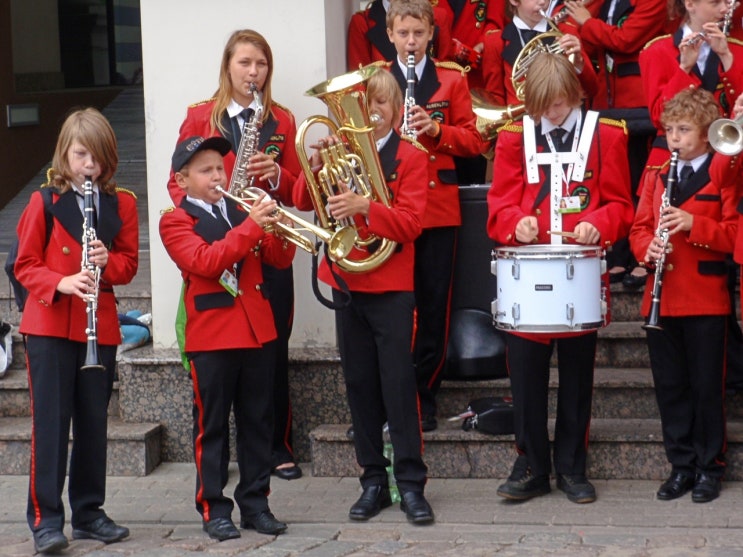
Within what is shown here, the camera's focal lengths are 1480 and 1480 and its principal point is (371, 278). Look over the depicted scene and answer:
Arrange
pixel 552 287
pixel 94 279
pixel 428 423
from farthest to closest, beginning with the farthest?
pixel 428 423
pixel 552 287
pixel 94 279

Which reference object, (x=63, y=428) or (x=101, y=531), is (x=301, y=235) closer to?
(x=63, y=428)

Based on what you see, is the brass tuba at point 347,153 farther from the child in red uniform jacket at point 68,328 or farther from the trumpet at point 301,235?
the child in red uniform jacket at point 68,328

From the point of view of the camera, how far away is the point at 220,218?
599 cm

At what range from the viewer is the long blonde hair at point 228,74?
666 cm

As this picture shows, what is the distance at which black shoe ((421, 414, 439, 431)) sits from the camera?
681 cm

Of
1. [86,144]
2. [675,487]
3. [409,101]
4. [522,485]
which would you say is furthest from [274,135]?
[675,487]

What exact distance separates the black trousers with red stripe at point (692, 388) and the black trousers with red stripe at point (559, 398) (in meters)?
0.31

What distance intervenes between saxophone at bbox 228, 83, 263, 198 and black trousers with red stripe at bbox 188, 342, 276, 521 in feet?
2.16

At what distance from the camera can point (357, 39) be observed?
7512mm

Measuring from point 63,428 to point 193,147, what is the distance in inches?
49.0

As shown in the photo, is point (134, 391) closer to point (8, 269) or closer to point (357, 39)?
point (8, 269)

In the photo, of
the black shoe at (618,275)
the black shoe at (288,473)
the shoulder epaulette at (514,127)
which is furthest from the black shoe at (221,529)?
the black shoe at (618,275)

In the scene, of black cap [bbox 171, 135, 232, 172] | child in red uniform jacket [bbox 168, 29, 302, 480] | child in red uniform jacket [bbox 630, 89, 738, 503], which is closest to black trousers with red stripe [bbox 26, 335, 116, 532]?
black cap [bbox 171, 135, 232, 172]

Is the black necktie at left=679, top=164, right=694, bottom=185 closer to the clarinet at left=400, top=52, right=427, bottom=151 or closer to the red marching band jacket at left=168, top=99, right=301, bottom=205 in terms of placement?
the clarinet at left=400, top=52, right=427, bottom=151
